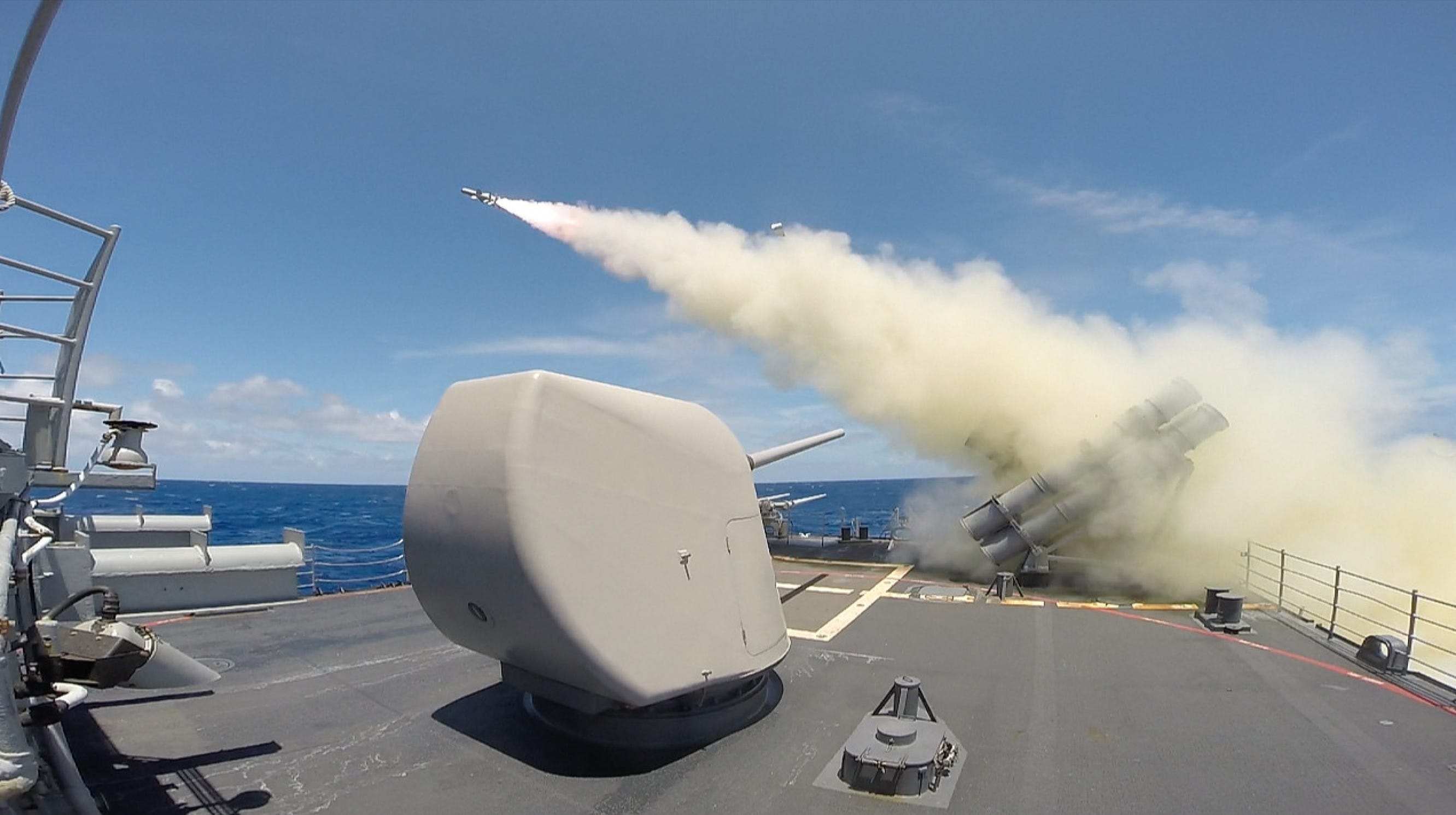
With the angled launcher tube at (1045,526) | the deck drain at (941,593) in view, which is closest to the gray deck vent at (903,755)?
the deck drain at (941,593)

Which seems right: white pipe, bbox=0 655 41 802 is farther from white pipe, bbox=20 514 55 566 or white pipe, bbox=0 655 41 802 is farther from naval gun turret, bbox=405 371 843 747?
naval gun turret, bbox=405 371 843 747

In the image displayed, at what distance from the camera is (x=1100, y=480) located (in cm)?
1363

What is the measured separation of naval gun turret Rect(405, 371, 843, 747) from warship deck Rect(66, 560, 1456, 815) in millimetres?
605

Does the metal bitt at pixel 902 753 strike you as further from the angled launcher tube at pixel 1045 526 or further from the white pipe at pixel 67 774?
the angled launcher tube at pixel 1045 526

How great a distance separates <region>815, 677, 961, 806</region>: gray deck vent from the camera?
16.1 ft

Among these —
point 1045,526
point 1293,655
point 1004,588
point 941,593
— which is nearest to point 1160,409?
point 1045,526

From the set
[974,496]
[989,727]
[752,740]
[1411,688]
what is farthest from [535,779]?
[974,496]

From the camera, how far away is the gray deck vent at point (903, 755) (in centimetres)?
491

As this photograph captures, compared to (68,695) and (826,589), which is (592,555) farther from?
(826,589)

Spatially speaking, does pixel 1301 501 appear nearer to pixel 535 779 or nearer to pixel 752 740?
pixel 752 740

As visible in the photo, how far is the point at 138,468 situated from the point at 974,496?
15.4 metres

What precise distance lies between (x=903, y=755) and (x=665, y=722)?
1749 millimetres

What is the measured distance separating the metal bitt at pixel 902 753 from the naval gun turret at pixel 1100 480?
8.80 metres

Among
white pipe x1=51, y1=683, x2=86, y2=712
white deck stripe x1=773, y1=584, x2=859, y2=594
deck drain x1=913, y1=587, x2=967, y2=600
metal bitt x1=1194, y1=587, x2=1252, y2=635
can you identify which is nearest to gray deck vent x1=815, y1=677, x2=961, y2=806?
white pipe x1=51, y1=683, x2=86, y2=712
